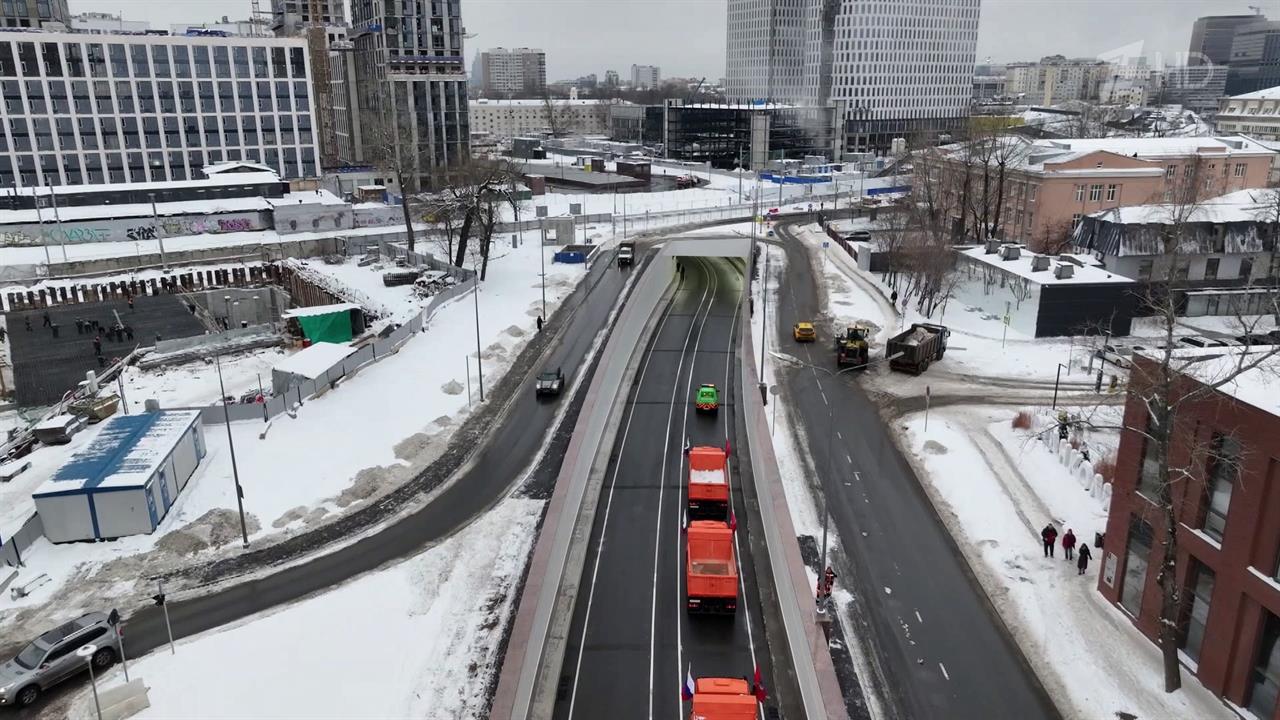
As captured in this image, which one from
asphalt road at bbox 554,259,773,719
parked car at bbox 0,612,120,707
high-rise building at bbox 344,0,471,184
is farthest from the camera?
high-rise building at bbox 344,0,471,184

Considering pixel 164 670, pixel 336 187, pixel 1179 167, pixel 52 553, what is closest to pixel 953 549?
pixel 164 670

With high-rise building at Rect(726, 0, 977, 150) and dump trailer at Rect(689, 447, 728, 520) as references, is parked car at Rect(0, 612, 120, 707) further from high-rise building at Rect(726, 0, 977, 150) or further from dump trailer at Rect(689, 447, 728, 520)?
high-rise building at Rect(726, 0, 977, 150)

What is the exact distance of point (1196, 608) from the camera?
25.5 meters

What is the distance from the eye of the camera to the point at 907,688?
2512 centimetres

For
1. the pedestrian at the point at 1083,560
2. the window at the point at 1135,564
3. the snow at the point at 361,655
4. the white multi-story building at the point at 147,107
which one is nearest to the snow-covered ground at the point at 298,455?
the snow at the point at 361,655

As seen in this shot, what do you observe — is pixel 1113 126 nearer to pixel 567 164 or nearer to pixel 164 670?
pixel 567 164

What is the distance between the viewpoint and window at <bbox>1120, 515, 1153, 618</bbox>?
89.7 feet

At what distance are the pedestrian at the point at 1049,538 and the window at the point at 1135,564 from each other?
335 cm

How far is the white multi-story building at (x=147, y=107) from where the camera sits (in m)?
104

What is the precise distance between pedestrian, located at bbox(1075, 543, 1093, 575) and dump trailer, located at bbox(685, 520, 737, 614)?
12434 millimetres

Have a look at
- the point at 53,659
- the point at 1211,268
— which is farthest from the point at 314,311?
the point at 1211,268

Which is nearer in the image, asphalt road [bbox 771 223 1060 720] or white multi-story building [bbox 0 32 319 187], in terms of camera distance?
asphalt road [bbox 771 223 1060 720]

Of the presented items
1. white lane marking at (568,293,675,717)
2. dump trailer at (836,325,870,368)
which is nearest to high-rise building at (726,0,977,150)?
dump trailer at (836,325,870,368)

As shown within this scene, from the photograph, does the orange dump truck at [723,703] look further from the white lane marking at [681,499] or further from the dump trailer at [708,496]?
the dump trailer at [708,496]
